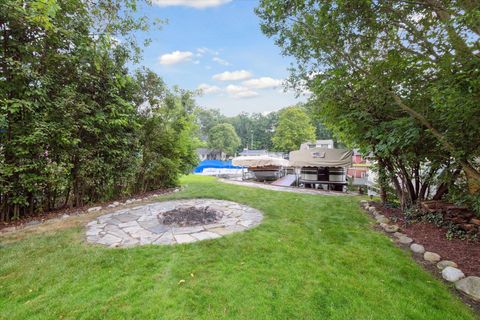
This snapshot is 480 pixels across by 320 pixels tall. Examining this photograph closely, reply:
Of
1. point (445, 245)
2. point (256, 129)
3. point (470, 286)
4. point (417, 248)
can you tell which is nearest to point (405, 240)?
point (417, 248)

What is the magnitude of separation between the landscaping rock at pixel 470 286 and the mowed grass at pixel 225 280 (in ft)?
0.62

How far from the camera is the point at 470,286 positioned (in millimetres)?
2480

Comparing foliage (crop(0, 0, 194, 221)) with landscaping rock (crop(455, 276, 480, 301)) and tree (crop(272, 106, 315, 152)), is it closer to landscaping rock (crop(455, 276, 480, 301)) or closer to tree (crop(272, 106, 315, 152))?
landscaping rock (crop(455, 276, 480, 301))

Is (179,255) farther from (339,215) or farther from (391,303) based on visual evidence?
(339,215)

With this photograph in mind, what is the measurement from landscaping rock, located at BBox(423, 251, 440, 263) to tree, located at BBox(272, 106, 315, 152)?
24.9m

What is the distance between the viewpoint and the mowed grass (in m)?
2.02

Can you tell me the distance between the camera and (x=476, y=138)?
3197 mm

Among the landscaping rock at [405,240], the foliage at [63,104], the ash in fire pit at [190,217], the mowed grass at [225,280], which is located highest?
the foliage at [63,104]

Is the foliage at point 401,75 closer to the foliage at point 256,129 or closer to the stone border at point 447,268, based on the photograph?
the stone border at point 447,268

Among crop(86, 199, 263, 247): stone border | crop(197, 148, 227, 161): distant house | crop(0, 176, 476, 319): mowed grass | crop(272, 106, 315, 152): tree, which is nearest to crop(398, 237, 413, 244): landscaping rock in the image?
crop(0, 176, 476, 319): mowed grass

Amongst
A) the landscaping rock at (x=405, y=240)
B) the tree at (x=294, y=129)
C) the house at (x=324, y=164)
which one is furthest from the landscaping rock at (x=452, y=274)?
the tree at (x=294, y=129)

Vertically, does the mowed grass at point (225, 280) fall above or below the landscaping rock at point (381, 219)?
above

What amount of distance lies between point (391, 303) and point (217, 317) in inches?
65.7

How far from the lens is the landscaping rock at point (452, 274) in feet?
8.75
